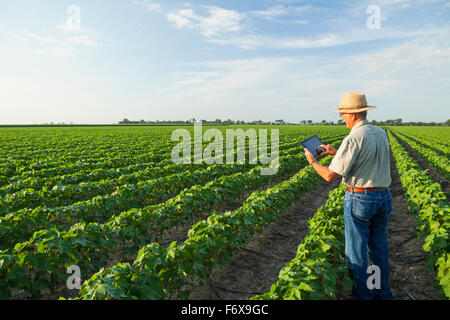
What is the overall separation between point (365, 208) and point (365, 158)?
608 mm

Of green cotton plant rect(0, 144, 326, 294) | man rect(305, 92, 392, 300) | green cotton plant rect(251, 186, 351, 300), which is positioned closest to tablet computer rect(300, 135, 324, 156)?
man rect(305, 92, 392, 300)

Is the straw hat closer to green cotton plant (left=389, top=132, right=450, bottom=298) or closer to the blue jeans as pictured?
the blue jeans

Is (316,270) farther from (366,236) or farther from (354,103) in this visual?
(354,103)

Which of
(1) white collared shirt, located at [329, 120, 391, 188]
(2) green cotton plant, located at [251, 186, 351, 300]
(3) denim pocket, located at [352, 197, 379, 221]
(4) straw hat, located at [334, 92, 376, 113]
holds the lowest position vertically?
(2) green cotton plant, located at [251, 186, 351, 300]

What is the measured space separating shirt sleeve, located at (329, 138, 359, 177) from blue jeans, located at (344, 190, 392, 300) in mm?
390

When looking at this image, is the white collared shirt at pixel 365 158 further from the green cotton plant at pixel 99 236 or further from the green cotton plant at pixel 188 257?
the green cotton plant at pixel 99 236

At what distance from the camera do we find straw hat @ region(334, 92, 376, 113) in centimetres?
329

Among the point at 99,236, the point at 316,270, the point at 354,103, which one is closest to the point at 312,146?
the point at 354,103

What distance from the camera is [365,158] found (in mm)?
3189

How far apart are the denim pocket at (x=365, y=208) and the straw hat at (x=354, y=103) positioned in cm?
111
